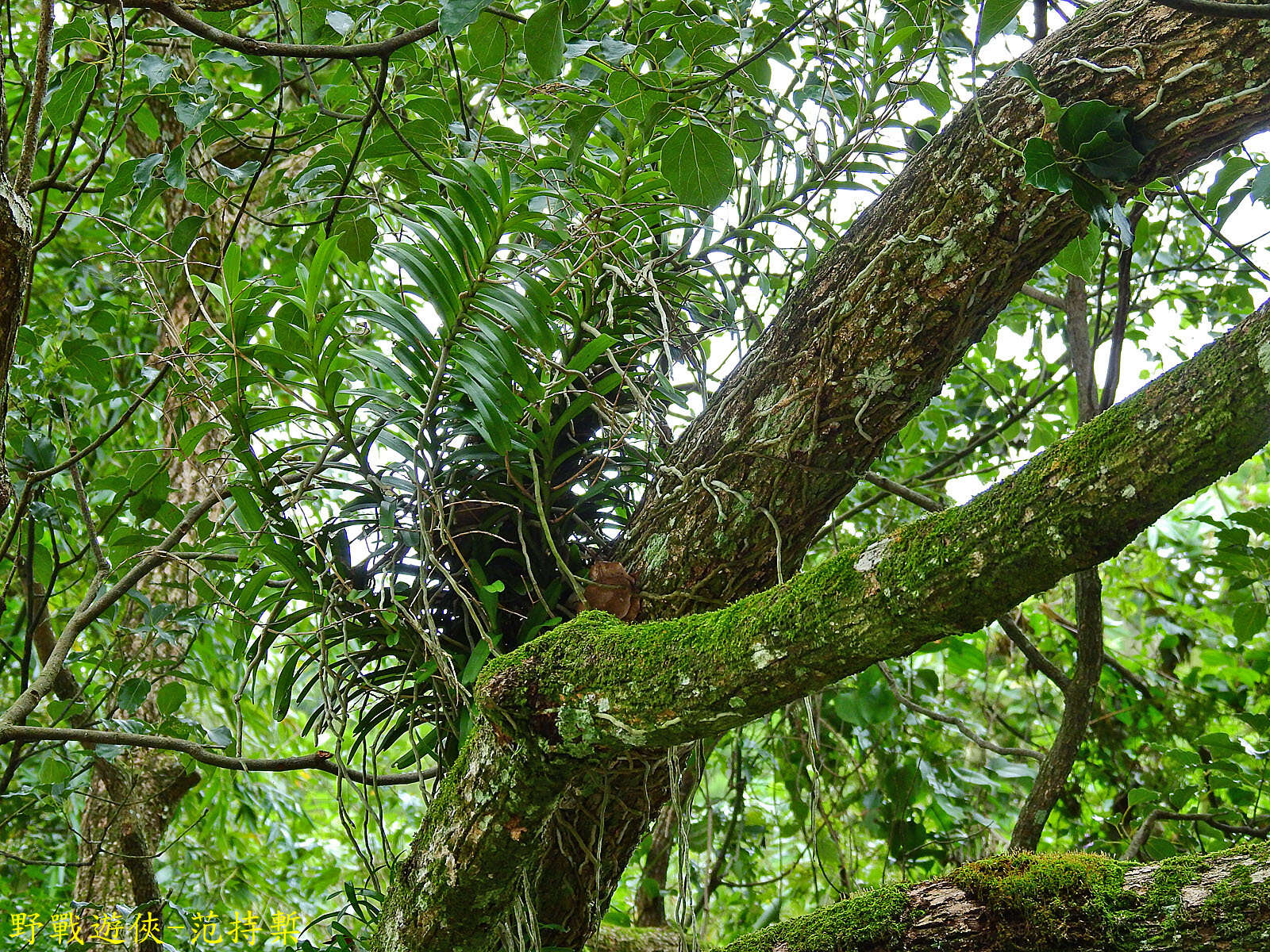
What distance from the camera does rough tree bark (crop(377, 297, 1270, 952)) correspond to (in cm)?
66

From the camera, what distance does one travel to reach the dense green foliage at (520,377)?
Result: 1138 millimetres

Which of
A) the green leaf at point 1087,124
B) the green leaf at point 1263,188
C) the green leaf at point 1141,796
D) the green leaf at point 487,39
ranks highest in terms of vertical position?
the green leaf at point 487,39

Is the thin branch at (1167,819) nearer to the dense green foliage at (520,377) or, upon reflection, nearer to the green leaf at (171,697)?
the dense green foliage at (520,377)

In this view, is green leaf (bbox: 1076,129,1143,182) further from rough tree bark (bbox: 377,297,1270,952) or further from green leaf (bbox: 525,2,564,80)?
green leaf (bbox: 525,2,564,80)

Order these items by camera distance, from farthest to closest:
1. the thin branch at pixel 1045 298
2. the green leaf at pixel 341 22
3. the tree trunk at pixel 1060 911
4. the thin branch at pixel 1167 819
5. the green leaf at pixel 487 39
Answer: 1. the thin branch at pixel 1045 298
2. the thin branch at pixel 1167 819
3. the green leaf at pixel 341 22
4. the green leaf at pixel 487 39
5. the tree trunk at pixel 1060 911

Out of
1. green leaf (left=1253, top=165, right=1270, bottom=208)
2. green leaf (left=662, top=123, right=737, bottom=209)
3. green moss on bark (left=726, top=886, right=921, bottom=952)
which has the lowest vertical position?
green moss on bark (left=726, top=886, right=921, bottom=952)

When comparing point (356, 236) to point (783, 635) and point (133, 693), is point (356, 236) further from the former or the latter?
point (783, 635)

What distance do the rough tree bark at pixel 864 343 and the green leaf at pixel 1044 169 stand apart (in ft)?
0.68

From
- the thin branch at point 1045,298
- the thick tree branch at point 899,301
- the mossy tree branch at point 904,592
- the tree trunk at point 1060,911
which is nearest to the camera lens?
the mossy tree branch at point 904,592

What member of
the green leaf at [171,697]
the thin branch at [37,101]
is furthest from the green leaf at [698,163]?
the green leaf at [171,697]

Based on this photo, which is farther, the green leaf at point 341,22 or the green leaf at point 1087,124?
the green leaf at point 341,22

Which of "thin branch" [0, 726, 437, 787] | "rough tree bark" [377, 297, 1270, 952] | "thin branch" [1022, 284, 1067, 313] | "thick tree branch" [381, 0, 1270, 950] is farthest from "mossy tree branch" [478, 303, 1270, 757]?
"thin branch" [1022, 284, 1067, 313]

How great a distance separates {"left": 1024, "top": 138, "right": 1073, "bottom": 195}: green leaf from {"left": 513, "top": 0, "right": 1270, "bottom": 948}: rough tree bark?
0.21 m

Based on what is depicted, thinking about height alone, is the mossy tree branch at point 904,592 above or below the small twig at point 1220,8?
below
